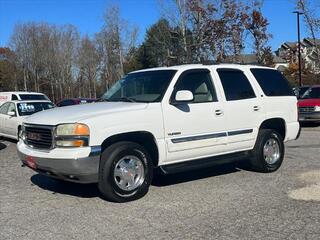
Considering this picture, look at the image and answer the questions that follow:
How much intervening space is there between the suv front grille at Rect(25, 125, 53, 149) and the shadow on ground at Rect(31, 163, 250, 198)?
94 cm

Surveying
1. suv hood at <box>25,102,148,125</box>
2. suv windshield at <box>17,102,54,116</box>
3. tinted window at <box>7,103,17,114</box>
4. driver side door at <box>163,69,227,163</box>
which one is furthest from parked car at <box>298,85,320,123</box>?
suv hood at <box>25,102,148,125</box>

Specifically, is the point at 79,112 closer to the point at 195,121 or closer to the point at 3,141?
the point at 195,121

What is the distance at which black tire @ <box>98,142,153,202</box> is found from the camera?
643 cm

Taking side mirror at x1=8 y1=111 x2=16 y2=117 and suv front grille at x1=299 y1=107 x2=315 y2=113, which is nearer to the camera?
side mirror at x1=8 y1=111 x2=16 y2=117

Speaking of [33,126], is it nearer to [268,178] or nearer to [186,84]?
[186,84]

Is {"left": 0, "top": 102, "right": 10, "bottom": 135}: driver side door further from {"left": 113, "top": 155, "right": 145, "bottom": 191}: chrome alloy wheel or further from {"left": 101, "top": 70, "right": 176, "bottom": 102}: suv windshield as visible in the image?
{"left": 113, "top": 155, "right": 145, "bottom": 191}: chrome alloy wheel

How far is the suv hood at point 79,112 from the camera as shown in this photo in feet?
21.0

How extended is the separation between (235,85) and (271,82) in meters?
1.09

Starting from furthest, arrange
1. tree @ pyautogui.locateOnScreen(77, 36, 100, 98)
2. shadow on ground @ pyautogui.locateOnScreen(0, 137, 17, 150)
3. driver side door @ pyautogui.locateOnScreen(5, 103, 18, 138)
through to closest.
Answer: tree @ pyautogui.locateOnScreen(77, 36, 100, 98) → driver side door @ pyautogui.locateOnScreen(5, 103, 18, 138) → shadow on ground @ pyautogui.locateOnScreen(0, 137, 17, 150)

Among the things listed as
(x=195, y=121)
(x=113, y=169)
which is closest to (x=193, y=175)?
(x=195, y=121)

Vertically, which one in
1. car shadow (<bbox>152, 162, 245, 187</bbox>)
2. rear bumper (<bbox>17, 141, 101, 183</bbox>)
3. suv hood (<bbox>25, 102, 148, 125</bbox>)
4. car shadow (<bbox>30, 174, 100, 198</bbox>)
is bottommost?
car shadow (<bbox>152, 162, 245, 187</bbox>)

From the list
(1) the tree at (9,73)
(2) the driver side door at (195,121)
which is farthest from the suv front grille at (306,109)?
(1) the tree at (9,73)

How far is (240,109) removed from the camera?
26.3ft

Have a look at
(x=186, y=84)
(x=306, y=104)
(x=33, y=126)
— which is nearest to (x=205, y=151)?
(x=186, y=84)
